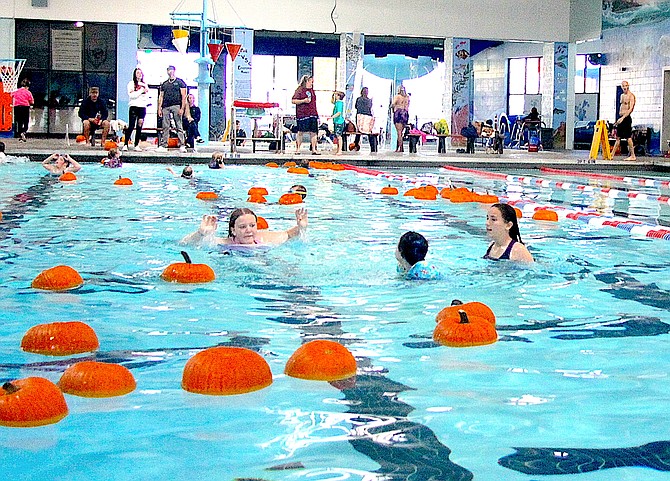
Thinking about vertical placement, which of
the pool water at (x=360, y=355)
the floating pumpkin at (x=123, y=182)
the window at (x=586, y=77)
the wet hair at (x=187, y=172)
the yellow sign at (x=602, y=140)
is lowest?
the pool water at (x=360, y=355)

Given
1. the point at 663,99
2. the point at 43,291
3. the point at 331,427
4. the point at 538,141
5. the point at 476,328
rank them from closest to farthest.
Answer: the point at 331,427
the point at 476,328
the point at 43,291
the point at 663,99
the point at 538,141

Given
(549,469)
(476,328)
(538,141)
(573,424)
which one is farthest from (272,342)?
(538,141)

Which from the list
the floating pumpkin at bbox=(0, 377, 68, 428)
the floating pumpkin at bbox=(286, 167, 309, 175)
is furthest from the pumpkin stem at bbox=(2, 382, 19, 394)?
the floating pumpkin at bbox=(286, 167, 309, 175)

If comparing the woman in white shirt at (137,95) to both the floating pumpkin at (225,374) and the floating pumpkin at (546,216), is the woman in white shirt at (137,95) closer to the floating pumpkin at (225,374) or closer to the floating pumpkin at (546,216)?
the floating pumpkin at (546,216)

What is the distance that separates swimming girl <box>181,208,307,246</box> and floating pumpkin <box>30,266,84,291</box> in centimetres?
140

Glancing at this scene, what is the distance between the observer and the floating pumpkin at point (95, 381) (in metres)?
3.30

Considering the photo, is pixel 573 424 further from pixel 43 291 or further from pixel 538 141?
pixel 538 141

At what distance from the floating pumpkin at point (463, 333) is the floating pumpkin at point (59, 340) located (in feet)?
4.86

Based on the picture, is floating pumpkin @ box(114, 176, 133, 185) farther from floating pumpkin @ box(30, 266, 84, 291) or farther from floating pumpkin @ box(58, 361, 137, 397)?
floating pumpkin @ box(58, 361, 137, 397)

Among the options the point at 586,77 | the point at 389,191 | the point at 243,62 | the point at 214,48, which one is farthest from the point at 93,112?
the point at 586,77

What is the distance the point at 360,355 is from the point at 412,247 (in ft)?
6.94

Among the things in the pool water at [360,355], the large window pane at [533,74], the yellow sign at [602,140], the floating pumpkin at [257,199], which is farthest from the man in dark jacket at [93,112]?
the large window pane at [533,74]

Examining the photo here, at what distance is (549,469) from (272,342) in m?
1.80

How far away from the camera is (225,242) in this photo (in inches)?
279
